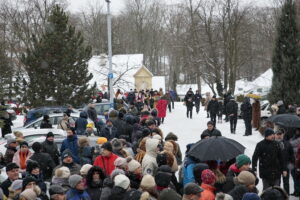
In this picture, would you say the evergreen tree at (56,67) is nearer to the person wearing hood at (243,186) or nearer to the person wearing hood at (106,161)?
the person wearing hood at (106,161)

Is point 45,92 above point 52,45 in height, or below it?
below

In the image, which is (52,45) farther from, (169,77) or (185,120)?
(169,77)

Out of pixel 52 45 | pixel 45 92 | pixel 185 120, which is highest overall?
pixel 52 45

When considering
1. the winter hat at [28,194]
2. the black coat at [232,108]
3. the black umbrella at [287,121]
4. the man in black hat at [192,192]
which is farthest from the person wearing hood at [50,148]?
the black coat at [232,108]

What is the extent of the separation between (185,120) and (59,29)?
28.3 ft

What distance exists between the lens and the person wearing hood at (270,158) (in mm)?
9766

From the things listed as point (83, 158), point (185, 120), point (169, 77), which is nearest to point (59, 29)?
point (185, 120)

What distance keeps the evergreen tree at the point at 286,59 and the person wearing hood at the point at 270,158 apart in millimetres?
11848

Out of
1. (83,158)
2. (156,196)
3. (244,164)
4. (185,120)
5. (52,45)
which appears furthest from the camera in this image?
(185,120)

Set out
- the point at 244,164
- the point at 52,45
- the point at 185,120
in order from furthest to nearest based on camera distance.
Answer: the point at 185,120
the point at 52,45
the point at 244,164

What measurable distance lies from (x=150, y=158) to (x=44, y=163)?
2285 mm

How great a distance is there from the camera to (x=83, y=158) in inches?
407

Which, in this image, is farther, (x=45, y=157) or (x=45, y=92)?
(x=45, y=92)

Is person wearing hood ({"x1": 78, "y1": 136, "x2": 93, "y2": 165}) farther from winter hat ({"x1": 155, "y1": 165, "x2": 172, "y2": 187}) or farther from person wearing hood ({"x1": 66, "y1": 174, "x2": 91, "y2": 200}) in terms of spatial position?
winter hat ({"x1": 155, "y1": 165, "x2": 172, "y2": 187})
